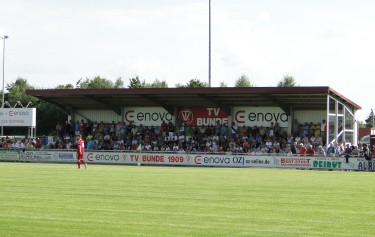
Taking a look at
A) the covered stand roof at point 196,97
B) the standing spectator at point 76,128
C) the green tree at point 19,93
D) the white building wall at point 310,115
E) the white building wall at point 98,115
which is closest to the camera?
the covered stand roof at point 196,97

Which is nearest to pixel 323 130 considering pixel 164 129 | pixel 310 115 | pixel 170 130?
pixel 310 115

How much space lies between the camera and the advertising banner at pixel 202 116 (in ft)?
182

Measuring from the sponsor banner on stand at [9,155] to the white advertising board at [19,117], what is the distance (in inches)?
266

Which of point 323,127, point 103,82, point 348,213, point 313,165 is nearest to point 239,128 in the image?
point 323,127

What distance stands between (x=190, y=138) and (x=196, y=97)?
2991 mm

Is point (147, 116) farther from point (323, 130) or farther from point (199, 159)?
point (323, 130)

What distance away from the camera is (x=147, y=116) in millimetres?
57812

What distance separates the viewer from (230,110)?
5522 cm

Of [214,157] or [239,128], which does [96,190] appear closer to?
[214,157]

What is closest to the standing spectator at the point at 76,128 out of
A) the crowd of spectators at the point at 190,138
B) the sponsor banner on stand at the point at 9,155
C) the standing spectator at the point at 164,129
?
the crowd of spectators at the point at 190,138

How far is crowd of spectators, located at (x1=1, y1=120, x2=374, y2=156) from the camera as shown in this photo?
1933 inches

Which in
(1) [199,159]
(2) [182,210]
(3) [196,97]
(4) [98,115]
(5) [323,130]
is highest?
(3) [196,97]

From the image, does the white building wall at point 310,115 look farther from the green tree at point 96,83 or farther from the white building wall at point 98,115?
the green tree at point 96,83

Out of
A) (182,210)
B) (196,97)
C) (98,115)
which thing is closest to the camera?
(182,210)
